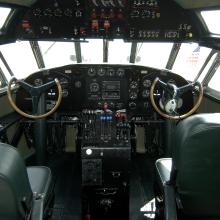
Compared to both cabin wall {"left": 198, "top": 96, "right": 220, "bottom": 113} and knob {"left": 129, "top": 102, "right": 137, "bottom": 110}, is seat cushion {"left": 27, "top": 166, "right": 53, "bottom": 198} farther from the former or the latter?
cabin wall {"left": 198, "top": 96, "right": 220, "bottom": 113}

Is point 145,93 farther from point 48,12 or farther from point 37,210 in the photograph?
point 37,210

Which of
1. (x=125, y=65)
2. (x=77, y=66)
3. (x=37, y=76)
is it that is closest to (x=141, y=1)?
(x=125, y=65)

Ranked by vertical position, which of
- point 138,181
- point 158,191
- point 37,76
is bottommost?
point 138,181

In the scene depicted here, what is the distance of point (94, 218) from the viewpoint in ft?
10.4

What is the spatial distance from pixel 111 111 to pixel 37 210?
191 centimetres

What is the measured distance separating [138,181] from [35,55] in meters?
2.73

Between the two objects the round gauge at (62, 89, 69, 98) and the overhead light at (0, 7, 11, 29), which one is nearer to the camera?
the overhead light at (0, 7, 11, 29)

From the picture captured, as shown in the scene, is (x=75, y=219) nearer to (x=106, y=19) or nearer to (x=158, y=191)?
(x=158, y=191)

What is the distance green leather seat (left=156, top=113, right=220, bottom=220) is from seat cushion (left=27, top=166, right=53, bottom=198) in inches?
37.2

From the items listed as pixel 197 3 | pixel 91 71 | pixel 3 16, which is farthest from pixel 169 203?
pixel 3 16

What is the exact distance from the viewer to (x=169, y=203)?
2035 millimetres

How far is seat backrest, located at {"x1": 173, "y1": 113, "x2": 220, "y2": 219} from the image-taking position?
5.48 ft

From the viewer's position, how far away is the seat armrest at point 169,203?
1.97 m

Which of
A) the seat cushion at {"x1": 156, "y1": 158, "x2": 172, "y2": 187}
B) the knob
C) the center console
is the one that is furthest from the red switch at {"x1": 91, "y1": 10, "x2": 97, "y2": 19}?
the seat cushion at {"x1": 156, "y1": 158, "x2": 172, "y2": 187}
